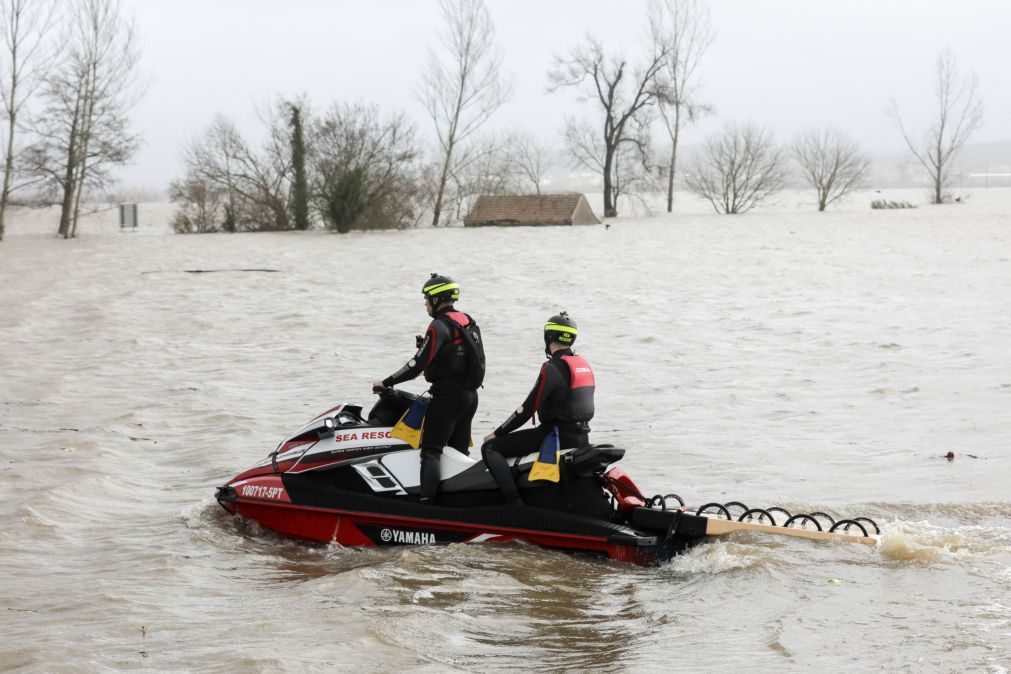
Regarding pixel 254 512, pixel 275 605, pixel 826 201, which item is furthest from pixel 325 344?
pixel 826 201

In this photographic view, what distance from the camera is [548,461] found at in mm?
7012

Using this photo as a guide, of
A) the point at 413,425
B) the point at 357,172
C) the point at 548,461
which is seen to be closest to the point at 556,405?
the point at 548,461

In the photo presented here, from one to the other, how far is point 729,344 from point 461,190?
102 feet

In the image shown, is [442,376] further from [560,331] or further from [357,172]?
[357,172]

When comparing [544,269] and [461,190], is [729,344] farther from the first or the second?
[461,190]

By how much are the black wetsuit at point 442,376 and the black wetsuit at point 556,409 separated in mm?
453

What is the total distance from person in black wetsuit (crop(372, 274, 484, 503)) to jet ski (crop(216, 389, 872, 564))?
158 millimetres

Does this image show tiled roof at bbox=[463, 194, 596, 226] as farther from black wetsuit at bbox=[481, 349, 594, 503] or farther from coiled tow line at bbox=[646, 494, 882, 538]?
black wetsuit at bbox=[481, 349, 594, 503]

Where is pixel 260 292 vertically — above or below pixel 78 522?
above

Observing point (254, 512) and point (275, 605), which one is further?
point (254, 512)

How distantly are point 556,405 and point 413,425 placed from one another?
1157 mm

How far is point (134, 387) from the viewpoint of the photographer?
1330 cm

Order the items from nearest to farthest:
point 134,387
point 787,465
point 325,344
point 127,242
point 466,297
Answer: point 787,465 → point 134,387 → point 325,344 → point 466,297 → point 127,242

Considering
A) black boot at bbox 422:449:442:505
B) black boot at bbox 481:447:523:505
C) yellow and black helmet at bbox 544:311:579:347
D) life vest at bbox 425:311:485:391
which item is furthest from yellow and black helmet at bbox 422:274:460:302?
black boot at bbox 481:447:523:505
